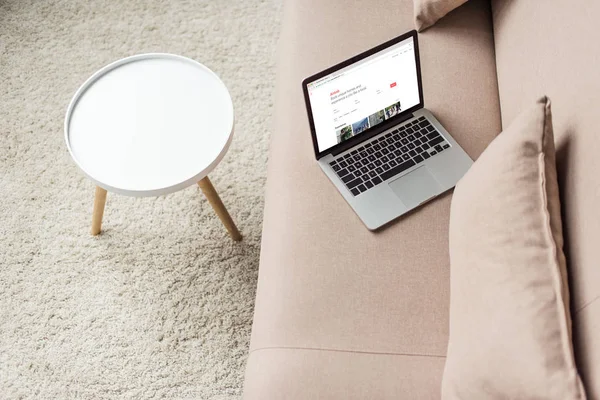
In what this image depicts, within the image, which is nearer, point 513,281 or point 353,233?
point 513,281

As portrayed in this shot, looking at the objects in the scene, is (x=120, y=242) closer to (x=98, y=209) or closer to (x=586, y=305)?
(x=98, y=209)

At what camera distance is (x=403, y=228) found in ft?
4.16

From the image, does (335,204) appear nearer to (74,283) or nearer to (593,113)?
(593,113)

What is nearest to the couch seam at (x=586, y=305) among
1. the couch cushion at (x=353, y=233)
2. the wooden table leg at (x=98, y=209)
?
the couch cushion at (x=353, y=233)

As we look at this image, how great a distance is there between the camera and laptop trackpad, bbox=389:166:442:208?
4.26 feet

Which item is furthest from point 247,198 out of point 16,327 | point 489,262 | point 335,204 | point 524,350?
point 524,350

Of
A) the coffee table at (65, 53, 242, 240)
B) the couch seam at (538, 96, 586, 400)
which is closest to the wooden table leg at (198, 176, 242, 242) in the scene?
the coffee table at (65, 53, 242, 240)

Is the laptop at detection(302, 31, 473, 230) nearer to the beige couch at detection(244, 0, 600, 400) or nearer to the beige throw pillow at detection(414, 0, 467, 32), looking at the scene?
the beige couch at detection(244, 0, 600, 400)

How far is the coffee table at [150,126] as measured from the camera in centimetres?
143

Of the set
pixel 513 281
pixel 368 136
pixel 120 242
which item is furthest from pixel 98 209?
pixel 513 281

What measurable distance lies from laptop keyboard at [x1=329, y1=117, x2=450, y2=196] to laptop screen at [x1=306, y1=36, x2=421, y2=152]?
4cm

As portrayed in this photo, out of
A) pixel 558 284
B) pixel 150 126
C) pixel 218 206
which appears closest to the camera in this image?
pixel 558 284

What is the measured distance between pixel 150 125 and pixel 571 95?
0.92 metres

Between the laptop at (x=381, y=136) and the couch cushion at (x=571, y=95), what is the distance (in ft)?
0.62
